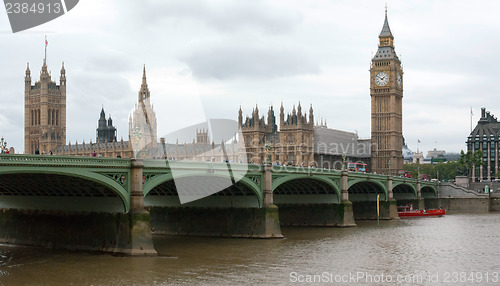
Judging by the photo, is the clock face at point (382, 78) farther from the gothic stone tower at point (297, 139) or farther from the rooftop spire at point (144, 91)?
the rooftop spire at point (144, 91)

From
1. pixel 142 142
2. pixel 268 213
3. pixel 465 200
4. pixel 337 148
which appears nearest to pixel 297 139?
pixel 337 148

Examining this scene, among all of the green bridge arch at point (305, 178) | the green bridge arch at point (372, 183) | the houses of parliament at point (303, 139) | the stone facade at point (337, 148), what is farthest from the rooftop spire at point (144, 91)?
the green bridge arch at point (305, 178)

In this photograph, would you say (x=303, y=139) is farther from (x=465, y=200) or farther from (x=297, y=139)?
(x=465, y=200)

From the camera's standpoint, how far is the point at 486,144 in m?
177

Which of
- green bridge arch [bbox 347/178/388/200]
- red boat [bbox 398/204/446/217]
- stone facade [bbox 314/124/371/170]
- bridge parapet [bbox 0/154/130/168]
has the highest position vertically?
stone facade [bbox 314/124/371/170]

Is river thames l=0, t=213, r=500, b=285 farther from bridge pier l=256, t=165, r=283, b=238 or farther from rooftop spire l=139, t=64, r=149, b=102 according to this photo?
rooftop spire l=139, t=64, r=149, b=102

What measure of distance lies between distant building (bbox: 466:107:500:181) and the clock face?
4197cm

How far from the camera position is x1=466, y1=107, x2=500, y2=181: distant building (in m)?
174

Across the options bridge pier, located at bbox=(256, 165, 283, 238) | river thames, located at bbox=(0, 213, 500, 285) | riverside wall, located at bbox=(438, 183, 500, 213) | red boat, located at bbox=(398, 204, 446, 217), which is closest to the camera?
river thames, located at bbox=(0, 213, 500, 285)

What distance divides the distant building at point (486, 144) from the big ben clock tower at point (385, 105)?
3592 cm

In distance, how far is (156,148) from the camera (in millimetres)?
147625

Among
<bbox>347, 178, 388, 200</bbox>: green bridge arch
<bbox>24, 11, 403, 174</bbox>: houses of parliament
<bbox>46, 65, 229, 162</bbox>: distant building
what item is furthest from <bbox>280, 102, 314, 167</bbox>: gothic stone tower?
<bbox>347, 178, 388, 200</bbox>: green bridge arch

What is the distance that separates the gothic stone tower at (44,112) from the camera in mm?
185000

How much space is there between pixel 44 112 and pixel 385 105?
90423 mm
